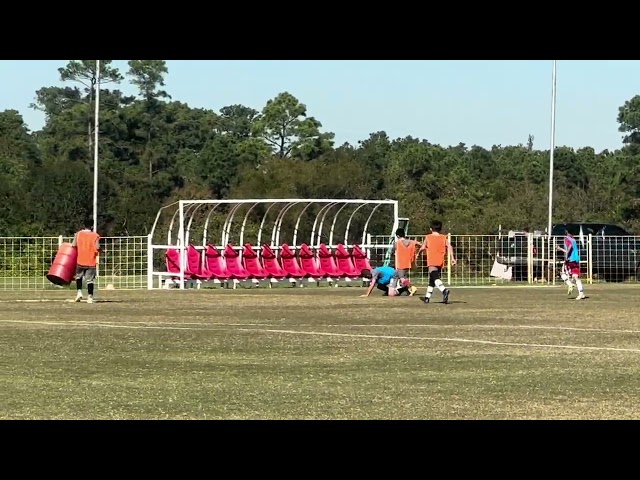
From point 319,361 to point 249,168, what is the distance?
7245 centimetres

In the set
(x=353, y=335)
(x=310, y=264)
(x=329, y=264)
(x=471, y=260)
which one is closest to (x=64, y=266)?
(x=310, y=264)

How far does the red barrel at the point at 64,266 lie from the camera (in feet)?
111

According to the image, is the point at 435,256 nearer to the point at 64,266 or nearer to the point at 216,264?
the point at 64,266

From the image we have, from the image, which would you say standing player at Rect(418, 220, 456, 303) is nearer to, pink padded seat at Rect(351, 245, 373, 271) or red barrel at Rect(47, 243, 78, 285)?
red barrel at Rect(47, 243, 78, 285)

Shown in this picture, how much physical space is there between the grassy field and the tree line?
36719mm

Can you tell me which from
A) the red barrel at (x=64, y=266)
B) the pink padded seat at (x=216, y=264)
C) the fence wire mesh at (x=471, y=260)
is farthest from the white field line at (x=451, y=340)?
the fence wire mesh at (x=471, y=260)

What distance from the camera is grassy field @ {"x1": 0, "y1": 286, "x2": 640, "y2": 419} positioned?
1260 centimetres

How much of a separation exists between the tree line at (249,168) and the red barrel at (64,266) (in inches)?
1112

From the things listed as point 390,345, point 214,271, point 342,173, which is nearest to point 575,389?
point 390,345

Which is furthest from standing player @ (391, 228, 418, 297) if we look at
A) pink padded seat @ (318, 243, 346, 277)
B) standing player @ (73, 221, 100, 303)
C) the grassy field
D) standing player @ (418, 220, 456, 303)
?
standing player @ (73, 221, 100, 303)

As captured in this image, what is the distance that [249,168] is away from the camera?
8944 centimetres
